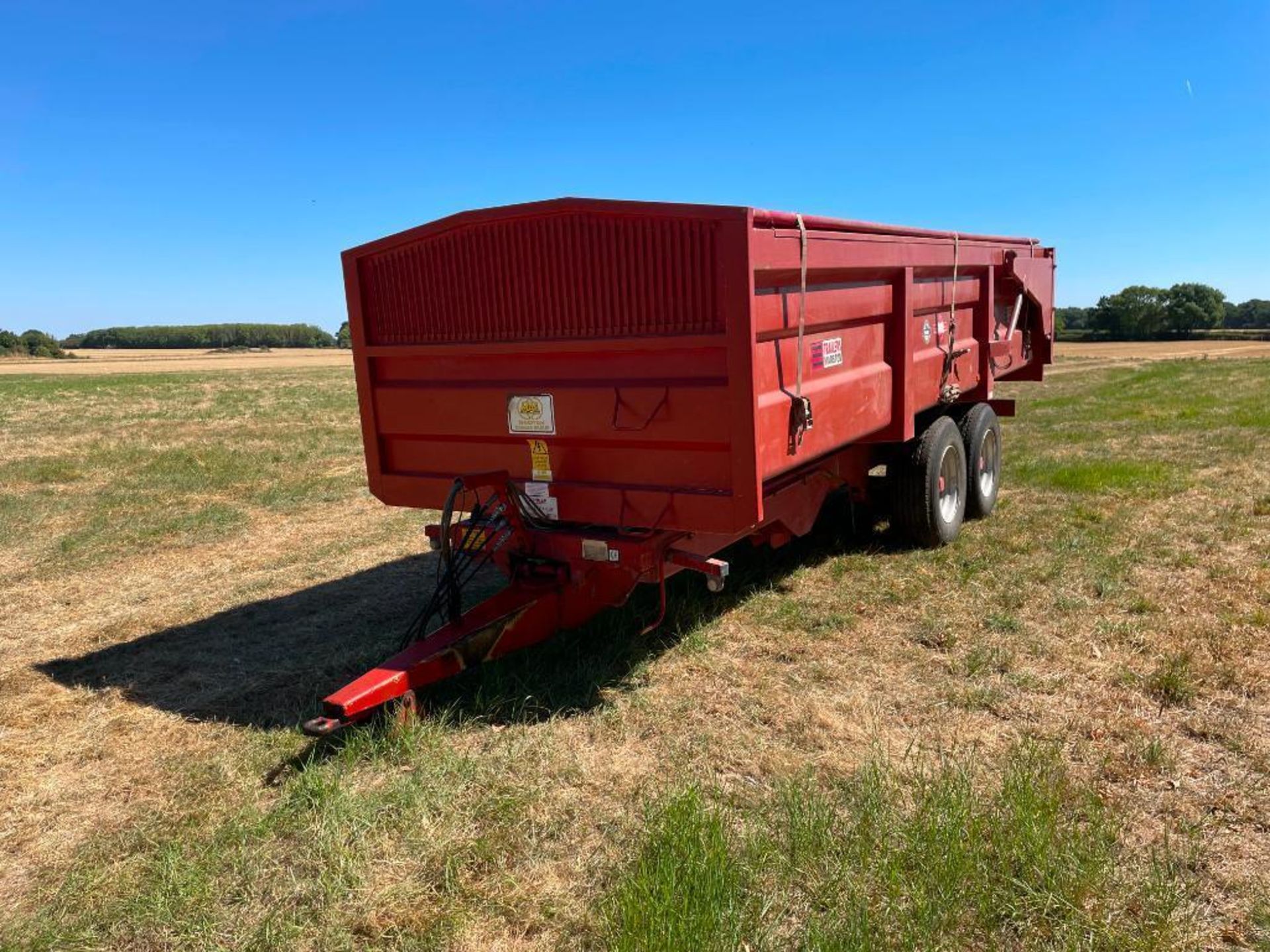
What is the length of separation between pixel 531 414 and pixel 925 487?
112 inches

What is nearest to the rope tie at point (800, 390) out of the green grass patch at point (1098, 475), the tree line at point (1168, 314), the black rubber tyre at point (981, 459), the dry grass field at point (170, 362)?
the black rubber tyre at point (981, 459)

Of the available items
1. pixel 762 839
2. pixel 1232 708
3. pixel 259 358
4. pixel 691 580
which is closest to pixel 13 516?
pixel 691 580

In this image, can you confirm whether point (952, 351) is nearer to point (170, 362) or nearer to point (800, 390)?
point (800, 390)

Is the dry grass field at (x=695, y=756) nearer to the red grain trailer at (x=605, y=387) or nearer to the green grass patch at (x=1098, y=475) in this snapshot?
the red grain trailer at (x=605, y=387)

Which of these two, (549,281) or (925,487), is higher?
(549,281)

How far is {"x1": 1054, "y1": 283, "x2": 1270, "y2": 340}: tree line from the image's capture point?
2063 inches

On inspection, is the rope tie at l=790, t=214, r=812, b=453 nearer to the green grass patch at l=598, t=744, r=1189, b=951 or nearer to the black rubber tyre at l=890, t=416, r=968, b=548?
the green grass patch at l=598, t=744, r=1189, b=951

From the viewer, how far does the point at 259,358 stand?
191 ft

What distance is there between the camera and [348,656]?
451 cm

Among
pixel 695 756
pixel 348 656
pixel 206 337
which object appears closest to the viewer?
pixel 695 756

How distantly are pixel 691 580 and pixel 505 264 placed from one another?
237 centimetres

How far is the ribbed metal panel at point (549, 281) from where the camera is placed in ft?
11.2

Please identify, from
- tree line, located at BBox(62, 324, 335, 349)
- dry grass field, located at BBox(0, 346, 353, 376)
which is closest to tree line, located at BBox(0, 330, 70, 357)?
dry grass field, located at BBox(0, 346, 353, 376)

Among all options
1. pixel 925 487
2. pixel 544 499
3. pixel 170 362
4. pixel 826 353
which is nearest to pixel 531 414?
pixel 544 499
